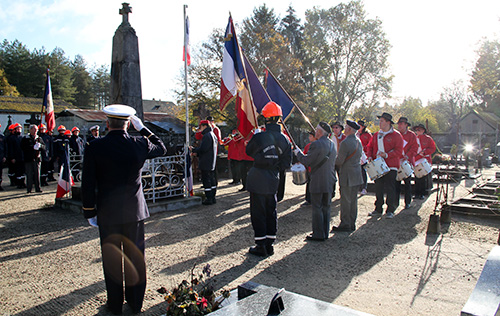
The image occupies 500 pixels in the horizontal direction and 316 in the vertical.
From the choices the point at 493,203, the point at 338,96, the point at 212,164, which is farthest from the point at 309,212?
the point at 338,96

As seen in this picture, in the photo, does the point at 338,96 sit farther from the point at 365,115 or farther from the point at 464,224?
the point at 464,224

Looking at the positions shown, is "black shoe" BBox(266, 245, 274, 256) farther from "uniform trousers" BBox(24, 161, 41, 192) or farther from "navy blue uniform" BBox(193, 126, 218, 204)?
"uniform trousers" BBox(24, 161, 41, 192)

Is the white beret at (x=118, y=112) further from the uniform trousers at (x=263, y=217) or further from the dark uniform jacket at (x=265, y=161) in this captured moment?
the uniform trousers at (x=263, y=217)

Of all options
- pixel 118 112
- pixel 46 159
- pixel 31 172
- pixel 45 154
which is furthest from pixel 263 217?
pixel 46 159

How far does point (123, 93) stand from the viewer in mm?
7980

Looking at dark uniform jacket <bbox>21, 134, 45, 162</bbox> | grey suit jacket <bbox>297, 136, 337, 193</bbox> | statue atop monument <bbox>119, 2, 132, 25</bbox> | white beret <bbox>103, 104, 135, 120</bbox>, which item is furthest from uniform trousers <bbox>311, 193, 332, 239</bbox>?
dark uniform jacket <bbox>21, 134, 45, 162</bbox>

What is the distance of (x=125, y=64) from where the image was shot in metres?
7.99

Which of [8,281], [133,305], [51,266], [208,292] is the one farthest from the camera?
[51,266]

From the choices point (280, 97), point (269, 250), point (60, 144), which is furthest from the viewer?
point (60, 144)

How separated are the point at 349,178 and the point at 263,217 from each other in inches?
81.2

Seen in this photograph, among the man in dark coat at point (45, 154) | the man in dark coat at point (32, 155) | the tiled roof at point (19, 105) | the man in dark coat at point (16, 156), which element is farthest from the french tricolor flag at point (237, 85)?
the tiled roof at point (19, 105)

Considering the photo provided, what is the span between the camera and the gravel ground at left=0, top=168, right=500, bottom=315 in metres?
3.88

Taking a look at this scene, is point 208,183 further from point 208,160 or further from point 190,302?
point 190,302

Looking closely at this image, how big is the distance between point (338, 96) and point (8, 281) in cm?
3876
